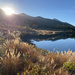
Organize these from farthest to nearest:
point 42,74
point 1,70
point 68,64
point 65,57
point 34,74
A: point 65,57 → point 68,64 → point 1,70 → point 42,74 → point 34,74

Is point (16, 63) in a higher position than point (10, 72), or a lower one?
higher

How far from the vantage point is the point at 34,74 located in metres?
2.53

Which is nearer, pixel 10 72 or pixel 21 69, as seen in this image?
pixel 10 72

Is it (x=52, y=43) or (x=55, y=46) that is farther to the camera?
(x=52, y=43)

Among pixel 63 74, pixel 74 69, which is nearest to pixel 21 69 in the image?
pixel 63 74

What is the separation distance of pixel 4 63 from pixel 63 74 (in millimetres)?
2066

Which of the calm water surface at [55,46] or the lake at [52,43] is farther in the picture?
the lake at [52,43]

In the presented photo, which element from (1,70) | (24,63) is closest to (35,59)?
(24,63)

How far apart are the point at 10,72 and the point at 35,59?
58.7 inches

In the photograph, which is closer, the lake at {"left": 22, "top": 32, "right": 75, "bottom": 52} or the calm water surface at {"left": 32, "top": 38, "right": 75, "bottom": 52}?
the calm water surface at {"left": 32, "top": 38, "right": 75, "bottom": 52}

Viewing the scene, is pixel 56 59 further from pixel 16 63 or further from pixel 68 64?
pixel 16 63

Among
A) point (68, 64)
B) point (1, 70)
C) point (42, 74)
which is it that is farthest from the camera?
point (68, 64)

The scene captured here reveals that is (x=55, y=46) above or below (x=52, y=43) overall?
below

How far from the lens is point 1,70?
3.02 m
